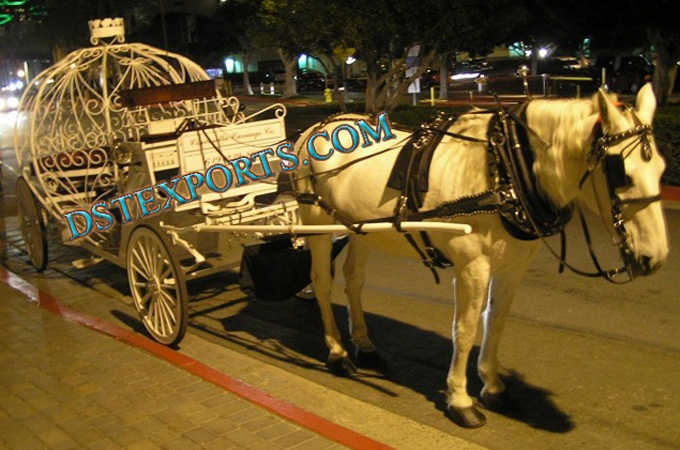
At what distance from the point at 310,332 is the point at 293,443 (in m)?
2.35

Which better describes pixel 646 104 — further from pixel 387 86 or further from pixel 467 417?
pixel 387 86

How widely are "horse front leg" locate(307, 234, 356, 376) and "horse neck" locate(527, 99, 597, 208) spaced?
6.88 feet

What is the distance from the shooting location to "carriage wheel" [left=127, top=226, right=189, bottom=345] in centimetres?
628

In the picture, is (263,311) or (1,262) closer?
(263,311)

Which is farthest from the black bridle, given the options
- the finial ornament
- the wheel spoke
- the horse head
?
the finial ornament

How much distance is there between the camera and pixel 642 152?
377 cm

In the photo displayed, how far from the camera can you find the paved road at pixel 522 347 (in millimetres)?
4805

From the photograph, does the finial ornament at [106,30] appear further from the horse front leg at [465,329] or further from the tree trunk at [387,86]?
the tree trunk at [387,86]

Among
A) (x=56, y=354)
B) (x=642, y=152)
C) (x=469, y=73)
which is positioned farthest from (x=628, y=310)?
(x=469, y=73)

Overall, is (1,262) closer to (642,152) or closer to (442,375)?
(442,375)

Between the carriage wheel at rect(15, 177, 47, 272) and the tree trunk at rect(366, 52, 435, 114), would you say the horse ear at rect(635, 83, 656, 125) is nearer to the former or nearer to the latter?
the carriage wheel at rect(15, 177, 47, 272)

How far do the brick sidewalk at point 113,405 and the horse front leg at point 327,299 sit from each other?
90cm

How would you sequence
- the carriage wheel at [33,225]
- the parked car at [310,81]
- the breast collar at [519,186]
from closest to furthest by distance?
the breast collar at [519,186] → the carriage wheel at [33,225] → the parked car at [310,81]

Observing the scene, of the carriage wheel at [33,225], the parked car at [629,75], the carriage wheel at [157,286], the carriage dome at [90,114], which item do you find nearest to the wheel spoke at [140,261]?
the carriage wheel at [157,286]
